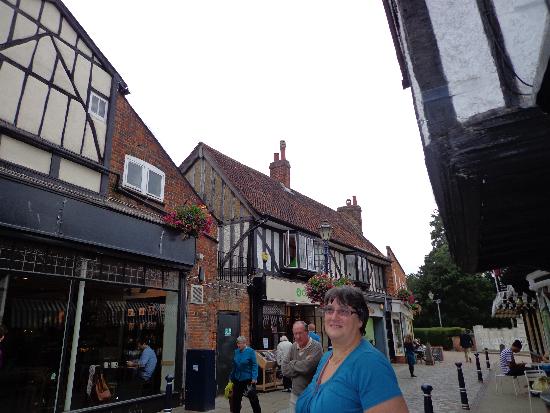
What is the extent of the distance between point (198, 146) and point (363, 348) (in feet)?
53.7

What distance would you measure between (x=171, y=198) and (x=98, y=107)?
2.93 m

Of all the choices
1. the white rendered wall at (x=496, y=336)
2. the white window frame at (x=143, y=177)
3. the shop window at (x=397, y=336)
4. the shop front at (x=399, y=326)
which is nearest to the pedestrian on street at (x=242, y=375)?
the white window frame at (x=143, y=177)

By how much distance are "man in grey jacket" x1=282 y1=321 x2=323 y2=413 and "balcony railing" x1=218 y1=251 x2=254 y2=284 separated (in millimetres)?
9357

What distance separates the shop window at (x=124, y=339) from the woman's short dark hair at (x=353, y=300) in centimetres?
689

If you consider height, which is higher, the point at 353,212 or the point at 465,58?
the point at 353,212

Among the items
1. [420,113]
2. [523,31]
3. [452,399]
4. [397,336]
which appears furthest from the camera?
[397,336]

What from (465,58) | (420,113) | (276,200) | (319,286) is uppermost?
(276,200)

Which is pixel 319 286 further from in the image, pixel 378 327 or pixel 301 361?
pixel 378 327

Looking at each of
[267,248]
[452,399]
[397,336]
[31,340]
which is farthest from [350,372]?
[397,336]

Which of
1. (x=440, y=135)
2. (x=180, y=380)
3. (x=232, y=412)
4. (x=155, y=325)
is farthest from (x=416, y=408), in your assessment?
(x=440, y=135)

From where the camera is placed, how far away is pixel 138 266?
28.8 ft

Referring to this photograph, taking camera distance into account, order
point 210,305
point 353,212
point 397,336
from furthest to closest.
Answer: point 353,212, point 397,336, point 210,305

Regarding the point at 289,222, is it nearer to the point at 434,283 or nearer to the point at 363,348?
the point at 363,348

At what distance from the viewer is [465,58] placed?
3264mm
